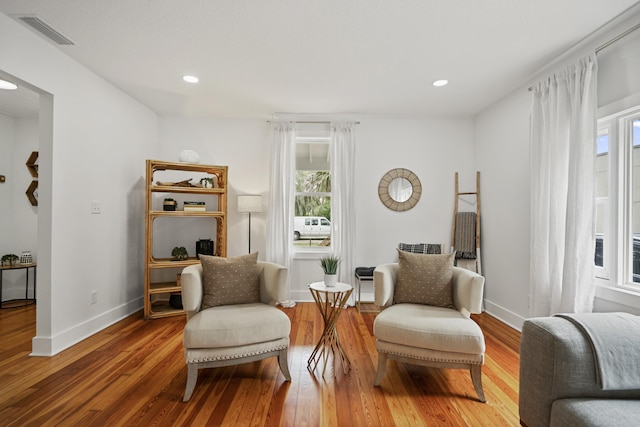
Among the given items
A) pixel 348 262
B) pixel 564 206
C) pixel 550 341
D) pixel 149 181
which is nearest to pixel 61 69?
pixel 149 181

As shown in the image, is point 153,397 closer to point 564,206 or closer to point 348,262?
point 348,262

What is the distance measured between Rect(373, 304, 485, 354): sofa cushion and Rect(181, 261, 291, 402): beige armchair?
0.72 metres

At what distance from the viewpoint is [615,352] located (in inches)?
47.0

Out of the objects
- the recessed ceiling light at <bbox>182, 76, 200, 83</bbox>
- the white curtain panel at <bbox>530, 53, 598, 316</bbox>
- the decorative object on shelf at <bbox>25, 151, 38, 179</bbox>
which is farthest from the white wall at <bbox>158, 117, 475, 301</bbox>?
the decorative object on shelf at <bbox>25, 151, 38, 179</bbox>

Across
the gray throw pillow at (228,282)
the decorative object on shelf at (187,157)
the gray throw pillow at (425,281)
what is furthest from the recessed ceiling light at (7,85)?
the gray throw pillow at (425,281)

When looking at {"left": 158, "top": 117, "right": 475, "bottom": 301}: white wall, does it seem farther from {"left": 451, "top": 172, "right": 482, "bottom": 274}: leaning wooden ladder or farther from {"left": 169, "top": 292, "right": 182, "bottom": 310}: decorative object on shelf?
{"left": 169, "top": 292, "right": 182, "bottom": 310}: decorative object on shelf

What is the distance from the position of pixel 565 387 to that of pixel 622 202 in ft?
6.20

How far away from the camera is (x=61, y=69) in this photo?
107 inches

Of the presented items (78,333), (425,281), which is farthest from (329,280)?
(78,333)

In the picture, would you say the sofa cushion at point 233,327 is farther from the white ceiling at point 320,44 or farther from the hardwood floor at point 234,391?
the white ceiling at point 320,44

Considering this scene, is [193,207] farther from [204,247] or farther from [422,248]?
[422,248]

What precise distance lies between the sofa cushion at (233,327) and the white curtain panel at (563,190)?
223 cm

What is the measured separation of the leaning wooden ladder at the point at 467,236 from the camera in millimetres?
3923

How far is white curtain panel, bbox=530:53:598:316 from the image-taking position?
2.34 m
